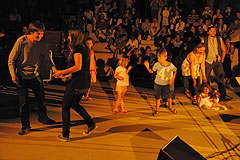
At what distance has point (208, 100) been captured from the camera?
9.19 m

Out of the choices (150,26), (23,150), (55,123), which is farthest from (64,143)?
(150,26)

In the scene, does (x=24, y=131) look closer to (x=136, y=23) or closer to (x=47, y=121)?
(x=47, y=121)

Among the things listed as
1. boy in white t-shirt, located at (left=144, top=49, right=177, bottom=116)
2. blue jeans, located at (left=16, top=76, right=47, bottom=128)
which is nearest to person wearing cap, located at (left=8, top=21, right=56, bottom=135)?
blue jeans, located at (left=16, top=76, right=47, bottom=128)

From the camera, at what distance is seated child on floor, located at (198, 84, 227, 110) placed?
9148mm

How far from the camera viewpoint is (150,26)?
17.4 m

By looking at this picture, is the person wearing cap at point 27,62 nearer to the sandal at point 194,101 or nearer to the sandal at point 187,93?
the sandal at point 194,101

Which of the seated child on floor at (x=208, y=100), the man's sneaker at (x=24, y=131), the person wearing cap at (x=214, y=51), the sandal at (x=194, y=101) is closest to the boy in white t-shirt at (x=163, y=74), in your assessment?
the seated child on floor at (x=208, y=100)

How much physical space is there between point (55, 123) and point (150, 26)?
10.7 m

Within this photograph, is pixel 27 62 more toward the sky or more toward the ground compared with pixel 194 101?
more toward the sky

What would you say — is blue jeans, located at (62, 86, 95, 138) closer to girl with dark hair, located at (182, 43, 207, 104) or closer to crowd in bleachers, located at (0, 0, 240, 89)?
girl with dark hair, located at (182, 43, 207, 104)

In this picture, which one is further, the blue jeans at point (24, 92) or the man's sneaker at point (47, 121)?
the man's sneaker at point (47, 121)

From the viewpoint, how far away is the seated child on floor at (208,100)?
9148mm

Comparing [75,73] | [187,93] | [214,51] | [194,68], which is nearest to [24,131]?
[75,73]

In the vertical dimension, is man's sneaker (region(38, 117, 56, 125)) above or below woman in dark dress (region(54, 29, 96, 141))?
below
